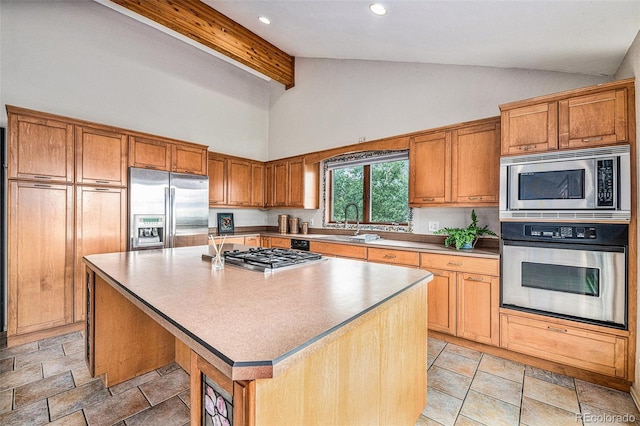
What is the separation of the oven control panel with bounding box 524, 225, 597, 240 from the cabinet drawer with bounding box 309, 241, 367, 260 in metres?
1.61

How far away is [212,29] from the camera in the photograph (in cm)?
346

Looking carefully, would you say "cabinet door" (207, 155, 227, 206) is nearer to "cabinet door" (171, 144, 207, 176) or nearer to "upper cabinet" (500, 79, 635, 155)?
"cabinet door" (171, 144, 207, 176)

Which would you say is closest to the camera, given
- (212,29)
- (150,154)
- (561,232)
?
(561,232)

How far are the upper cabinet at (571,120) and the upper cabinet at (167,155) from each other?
3641 millimetres

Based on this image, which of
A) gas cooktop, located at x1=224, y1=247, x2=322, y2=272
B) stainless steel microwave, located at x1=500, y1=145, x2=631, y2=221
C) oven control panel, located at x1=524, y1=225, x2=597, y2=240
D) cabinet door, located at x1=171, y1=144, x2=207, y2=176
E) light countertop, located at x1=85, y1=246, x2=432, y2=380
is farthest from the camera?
cabinet door, located at x1=171, y1=144, x2=207, y2=176

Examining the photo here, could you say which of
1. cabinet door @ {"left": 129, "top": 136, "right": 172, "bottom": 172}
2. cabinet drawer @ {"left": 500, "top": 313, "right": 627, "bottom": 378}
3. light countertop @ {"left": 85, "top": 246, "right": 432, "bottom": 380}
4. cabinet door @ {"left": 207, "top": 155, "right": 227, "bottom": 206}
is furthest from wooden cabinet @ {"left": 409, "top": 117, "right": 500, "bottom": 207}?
cabinet door @ {"left": 129, "top": 136, "right": 172, "bottom": 172}

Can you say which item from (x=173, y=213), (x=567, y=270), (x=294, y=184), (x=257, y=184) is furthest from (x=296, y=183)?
(x=567, y=270)

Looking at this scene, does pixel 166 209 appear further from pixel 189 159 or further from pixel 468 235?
pixel 468 235

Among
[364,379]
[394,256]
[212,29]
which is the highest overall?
[212,29]

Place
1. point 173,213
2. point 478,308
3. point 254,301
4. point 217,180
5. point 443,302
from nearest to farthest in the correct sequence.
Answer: point 254,301, point 478,308, point 443,302, point 173,213, point 217,180

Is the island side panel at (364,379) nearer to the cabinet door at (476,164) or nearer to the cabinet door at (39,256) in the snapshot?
the cabinet door at (476,164)

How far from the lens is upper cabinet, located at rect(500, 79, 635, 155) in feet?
6.64

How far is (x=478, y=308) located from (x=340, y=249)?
1.61 m

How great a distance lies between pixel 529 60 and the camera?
8.52ft
